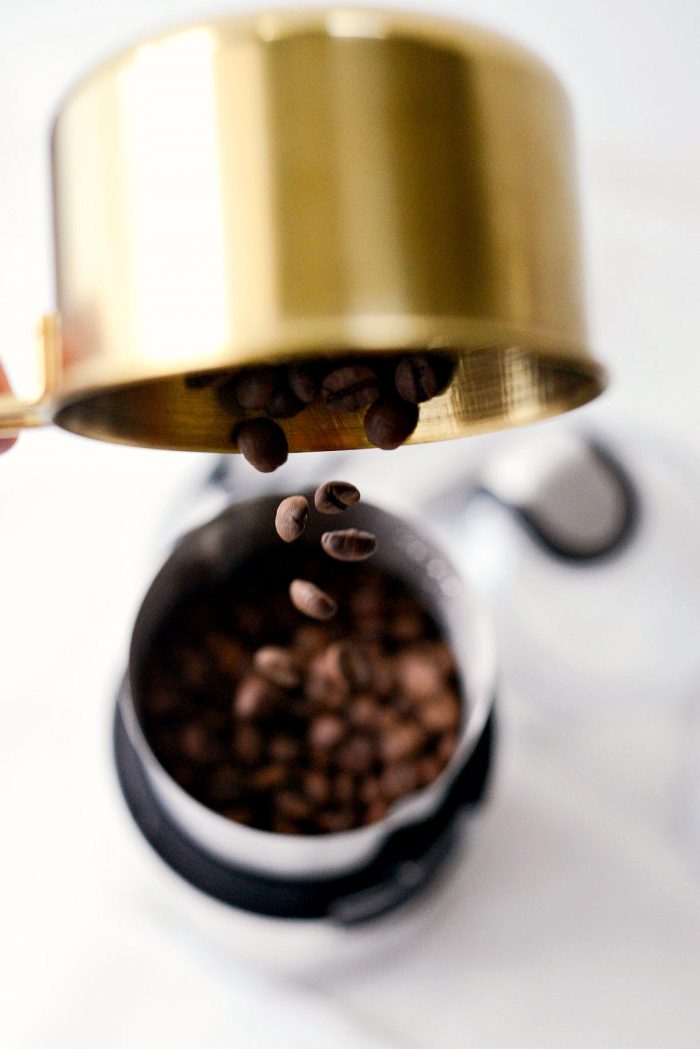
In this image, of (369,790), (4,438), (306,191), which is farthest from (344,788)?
(306,191)

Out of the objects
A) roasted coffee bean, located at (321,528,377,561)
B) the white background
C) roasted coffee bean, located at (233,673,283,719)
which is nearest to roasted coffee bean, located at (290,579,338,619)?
roasted coffee bean, located at (321,528,377,561)

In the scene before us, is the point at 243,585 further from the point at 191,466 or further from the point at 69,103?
the point at 69,103

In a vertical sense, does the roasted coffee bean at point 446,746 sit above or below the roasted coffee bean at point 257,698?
below

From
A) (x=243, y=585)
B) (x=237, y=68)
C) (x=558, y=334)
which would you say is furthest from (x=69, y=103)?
(x=243, y=585)

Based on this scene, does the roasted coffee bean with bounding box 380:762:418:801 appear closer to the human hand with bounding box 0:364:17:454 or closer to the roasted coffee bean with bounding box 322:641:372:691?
the roasted coffee bean with bounding box 322:641:372:691

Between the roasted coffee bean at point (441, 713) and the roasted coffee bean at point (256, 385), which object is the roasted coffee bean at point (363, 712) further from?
the roasted coffee bean at point (256, 385)

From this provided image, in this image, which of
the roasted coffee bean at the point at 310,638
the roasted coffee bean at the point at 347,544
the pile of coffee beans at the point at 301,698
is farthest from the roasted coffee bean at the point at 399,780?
the roasted coffee bean at the point at 347,544
